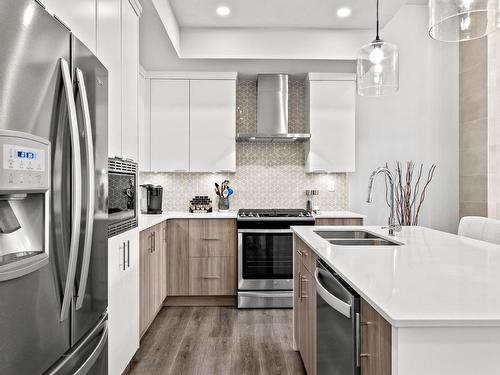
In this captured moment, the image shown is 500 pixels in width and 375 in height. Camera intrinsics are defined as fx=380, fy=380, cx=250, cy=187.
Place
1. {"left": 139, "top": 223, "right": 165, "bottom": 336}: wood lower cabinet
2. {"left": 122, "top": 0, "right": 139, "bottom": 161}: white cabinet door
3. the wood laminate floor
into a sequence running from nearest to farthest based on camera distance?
{"left": 122, "top": 0, "right": 139, "bottom": 161}: white cabinet door < the wood laminate floor < {"left": 139, "top": 223, "right": 165, "bottom": 336}: wood lower cabinet

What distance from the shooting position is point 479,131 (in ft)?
13.8

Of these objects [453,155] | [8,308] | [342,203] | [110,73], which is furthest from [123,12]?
[453,155]

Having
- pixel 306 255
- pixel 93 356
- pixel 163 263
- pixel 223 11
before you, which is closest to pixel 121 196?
pixel 93 356

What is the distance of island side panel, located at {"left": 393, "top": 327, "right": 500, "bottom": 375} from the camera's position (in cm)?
92

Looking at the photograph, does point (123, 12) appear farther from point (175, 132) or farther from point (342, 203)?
point (342, 203)

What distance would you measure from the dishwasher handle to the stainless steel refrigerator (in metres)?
0.92

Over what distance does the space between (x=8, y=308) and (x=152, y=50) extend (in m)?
3.13

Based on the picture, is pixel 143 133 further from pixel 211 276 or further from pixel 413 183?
pixel 413 183

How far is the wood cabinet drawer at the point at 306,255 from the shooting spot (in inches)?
79.3

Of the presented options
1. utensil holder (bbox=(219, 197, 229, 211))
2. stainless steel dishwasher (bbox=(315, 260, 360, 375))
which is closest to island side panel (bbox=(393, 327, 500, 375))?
stainless steel dishwasher (bbox=(315, 260, 360, 375))

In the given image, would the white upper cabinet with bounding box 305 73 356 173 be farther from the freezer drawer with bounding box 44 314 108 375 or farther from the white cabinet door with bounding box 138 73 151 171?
the freezer drawer with bounding box 44 314 108 375

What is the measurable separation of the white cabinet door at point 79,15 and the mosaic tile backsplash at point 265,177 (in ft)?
8.99

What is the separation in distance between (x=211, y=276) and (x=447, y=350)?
3119 mm

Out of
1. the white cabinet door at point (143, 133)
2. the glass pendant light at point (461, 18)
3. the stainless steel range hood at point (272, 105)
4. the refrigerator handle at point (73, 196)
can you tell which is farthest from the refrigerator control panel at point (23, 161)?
the stainless steel range hood at point (272, 105)
